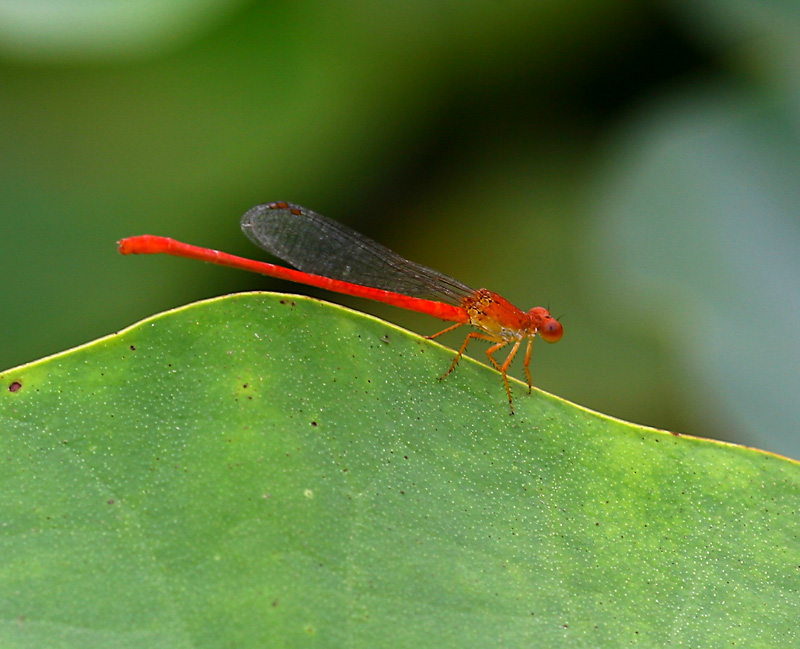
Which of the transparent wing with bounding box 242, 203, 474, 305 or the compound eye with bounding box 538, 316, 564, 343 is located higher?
the compound eye with bounding box 538, 316, 564, 343

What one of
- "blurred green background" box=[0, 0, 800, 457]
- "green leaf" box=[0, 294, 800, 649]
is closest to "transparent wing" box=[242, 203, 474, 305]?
"blurred green background" box=[0, 0, 800, 457]

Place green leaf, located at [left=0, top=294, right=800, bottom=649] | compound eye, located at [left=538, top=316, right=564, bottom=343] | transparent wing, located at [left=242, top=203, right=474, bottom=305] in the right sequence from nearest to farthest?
1. green leaf, located at [left=0, top=294, right=800, bottom=649]
2. compound eye, located at [left=538, top=316, right=564, bottom=343]
3. transparent wing, located at [left=242, top=203, right=474, bottom=305]

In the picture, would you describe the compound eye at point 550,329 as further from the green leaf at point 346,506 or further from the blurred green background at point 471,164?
the green leaf at point 346,506

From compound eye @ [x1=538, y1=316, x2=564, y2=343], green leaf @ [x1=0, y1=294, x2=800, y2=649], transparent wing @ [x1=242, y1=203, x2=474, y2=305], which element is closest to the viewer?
green leaf @ [x1=0, y1=294, x2=800, y2=649]

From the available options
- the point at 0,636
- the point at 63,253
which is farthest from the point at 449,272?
the point at 0,636

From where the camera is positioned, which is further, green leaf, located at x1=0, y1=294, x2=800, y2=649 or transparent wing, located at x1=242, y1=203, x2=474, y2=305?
transparent wing, located at x1=242, y1=203, x2=474, y2=305

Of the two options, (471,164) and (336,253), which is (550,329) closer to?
(336,253)

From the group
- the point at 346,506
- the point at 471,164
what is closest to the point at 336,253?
the point at 471,164

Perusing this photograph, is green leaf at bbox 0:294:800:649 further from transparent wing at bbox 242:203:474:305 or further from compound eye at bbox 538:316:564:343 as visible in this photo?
transparent wing at bbox 242:203:474:305
